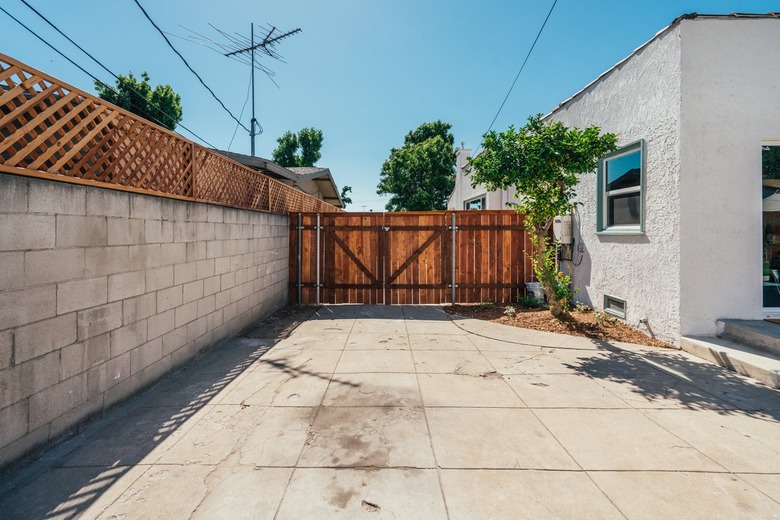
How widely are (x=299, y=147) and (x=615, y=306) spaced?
29.1 metres

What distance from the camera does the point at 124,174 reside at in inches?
121

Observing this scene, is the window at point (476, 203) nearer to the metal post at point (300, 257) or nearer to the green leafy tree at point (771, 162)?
the metal post at point (300, 257)

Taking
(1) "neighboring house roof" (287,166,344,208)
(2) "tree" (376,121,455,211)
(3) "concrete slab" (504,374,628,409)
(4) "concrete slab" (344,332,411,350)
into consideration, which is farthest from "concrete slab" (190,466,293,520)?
(2) "tree" (376,121,455,211)

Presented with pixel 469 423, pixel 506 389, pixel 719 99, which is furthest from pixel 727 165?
pixel 469 423

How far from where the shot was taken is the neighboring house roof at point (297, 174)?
30.7 ft

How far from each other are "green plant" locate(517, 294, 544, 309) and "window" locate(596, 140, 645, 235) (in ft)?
5.79

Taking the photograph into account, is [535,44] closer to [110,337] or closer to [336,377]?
[336,377]

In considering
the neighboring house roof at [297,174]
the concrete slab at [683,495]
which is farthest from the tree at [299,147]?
the concrete slab at [683,495]

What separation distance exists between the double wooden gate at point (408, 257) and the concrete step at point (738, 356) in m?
3.25

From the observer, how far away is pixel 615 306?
560cm

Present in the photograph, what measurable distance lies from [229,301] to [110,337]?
2.08 metres

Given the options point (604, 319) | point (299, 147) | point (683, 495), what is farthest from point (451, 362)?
point (299, 147)

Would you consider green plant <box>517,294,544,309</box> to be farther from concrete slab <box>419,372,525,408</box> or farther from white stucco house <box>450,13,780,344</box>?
concrete slab <box>419,372,525,408</box>

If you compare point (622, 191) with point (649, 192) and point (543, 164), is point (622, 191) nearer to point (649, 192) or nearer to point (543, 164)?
point (649, 192)
